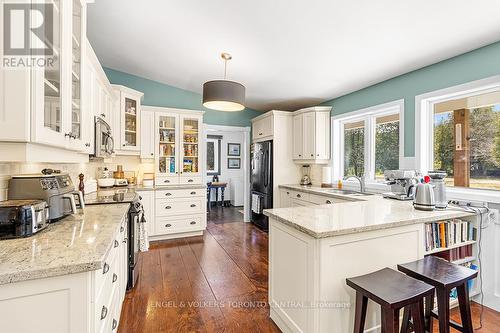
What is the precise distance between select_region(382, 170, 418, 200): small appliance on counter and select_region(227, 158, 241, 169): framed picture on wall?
4.95m

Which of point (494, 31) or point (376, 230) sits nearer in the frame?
point (376, 230)

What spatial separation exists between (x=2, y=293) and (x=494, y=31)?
3.57 meters

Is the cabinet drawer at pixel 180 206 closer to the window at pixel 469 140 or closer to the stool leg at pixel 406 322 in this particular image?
the stool leg at pixel 406 322

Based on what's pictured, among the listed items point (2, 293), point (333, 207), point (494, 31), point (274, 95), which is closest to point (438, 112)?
point (494, 31)

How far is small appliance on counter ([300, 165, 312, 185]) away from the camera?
451cm

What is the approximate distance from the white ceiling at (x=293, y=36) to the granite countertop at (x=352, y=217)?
5.20 feet

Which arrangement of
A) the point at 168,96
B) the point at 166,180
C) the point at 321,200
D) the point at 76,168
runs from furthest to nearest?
the point at 168,96
the point at 166,180
the point at 321,200
the point at 76,168

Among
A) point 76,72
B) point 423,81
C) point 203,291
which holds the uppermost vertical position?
point 423,81

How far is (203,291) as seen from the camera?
2.36 meters

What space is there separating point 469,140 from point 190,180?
3.85 metres

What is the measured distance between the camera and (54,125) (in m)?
1.20

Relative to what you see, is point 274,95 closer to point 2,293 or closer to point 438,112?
point 438,112

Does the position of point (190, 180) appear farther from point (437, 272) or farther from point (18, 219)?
point (437, 272)

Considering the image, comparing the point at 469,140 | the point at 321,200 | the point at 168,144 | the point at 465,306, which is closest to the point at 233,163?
the point at 168,144
